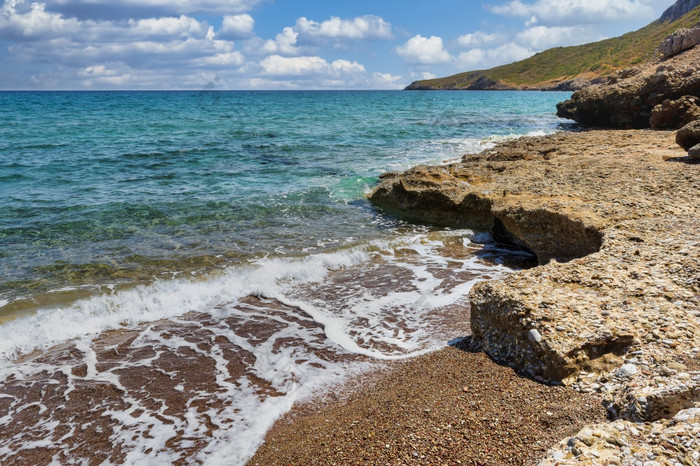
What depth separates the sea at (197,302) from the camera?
18.1ft

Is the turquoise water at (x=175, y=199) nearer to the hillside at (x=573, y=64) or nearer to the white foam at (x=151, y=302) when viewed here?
the white foam at (x=151, y=302)

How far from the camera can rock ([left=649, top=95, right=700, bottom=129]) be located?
18.2 m

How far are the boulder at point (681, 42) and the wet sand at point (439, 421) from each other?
110 feet

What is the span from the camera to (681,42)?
98.5ft

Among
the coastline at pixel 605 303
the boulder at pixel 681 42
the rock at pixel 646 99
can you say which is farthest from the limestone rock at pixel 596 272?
the boulder at pixel 681 42

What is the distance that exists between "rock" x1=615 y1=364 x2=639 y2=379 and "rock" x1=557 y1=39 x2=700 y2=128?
18093 mm

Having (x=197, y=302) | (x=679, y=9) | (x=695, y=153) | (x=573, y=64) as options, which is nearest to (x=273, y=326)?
(x=197, y=302)

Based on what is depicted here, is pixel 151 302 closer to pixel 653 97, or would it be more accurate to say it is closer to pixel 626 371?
pixel 626 371

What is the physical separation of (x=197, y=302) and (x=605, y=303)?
22.5ft

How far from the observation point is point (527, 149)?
1670 cm

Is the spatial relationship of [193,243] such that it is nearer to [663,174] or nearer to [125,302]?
[125,302]

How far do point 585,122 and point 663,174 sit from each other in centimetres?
2228

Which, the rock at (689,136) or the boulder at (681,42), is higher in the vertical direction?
the boulder at (681,42)


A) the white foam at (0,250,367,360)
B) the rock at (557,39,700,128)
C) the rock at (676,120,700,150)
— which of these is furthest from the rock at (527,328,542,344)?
the rock at (557,39,700,128)
